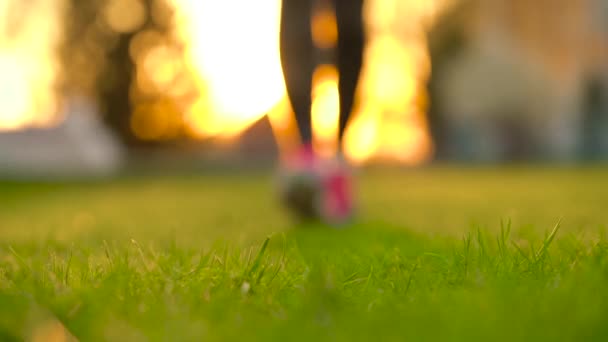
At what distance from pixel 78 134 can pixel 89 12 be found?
8.23 feet

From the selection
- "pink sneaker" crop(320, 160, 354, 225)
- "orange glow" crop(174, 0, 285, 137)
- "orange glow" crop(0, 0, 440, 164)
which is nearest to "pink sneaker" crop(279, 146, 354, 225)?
"pink sneaker" crop(320, 160, 354, 225)

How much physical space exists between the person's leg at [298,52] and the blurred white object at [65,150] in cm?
658

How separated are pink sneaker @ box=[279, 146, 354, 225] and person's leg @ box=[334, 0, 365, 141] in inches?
8.0

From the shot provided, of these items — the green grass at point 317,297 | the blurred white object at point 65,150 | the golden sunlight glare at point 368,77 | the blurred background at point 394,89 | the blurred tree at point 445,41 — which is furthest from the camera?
the blurred tree at point 445,41

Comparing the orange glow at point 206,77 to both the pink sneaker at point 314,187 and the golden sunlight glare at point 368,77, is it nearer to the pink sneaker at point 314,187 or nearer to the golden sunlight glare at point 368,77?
the golden sunlight glare at point 368,77

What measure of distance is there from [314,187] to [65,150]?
7.85 m

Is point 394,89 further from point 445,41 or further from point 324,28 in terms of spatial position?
point 324,28

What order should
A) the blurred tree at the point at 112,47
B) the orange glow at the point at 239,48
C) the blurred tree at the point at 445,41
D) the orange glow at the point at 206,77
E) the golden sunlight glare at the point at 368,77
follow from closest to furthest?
the orange glow at the point at 239,48 < the golden sunlight glare at the point at 368,77 < the orange glow at the point at 206,77 < the blurred tree at the point at 112,47 < the blurred tree at the point at 445,41

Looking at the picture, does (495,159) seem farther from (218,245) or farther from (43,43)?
(218,245)

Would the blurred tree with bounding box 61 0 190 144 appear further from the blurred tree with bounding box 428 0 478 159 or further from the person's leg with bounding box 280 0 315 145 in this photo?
the person's leg with bounding box 280 0 315 145

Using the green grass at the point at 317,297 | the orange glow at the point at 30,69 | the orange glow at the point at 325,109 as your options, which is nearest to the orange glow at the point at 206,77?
the orange glow at the point at 30,69

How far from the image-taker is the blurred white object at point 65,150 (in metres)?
8.25

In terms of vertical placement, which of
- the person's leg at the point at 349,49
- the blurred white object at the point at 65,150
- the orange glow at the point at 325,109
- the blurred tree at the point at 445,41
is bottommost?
the blurred white object at the point at 65,150

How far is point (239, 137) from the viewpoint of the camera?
38.3 feet
